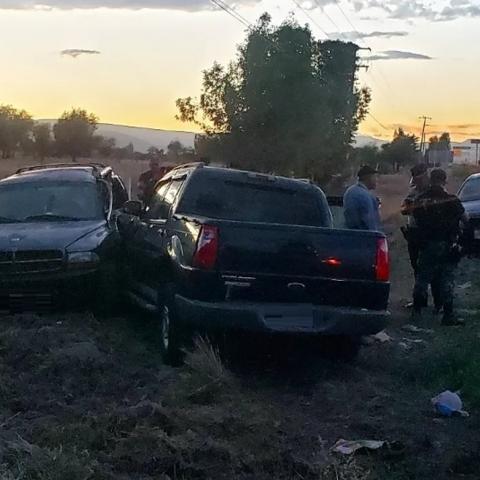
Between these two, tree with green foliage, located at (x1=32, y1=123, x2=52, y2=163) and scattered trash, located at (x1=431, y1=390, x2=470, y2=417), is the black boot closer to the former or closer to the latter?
scattered trash, located at (x1=431, y1=390, x2=470, y2=417)

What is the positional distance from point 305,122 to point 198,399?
1591 inches

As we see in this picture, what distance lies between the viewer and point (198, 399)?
7.37 metres

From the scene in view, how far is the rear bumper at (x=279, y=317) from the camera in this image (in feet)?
27.0

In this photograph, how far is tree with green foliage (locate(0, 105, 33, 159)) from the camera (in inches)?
3164

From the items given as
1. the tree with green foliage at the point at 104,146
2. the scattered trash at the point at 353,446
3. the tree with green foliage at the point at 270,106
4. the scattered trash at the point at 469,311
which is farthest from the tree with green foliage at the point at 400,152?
the scattered trash at the point at 353,446

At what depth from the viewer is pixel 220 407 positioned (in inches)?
282

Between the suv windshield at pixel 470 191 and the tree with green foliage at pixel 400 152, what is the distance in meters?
87.3

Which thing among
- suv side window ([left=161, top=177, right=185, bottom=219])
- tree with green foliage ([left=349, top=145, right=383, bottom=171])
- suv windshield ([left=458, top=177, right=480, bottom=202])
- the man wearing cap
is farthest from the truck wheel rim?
tree with green foliage ([left=349, top=145, right=383, bottom=171])

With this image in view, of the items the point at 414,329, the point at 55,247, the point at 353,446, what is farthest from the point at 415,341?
the point at 353,446

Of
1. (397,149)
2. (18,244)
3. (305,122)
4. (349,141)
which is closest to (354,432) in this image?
(18,244)

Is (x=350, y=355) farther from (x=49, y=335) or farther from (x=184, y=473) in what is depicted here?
(x=184, y=473)

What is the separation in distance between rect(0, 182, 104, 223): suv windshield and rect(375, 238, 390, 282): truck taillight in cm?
427

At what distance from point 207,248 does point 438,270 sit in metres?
4.52

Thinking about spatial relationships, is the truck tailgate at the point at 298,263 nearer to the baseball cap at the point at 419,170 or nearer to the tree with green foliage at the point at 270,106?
the baseball cap at the point at 419,170
